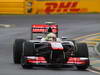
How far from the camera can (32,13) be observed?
137ft

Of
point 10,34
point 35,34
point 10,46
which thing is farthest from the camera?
point 10,34

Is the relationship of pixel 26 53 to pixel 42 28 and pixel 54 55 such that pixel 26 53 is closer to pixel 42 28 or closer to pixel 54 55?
pixel 54 55

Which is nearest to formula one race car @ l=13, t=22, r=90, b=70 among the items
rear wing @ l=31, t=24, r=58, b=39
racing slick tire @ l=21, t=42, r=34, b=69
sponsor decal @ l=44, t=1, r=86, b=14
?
racing slick tire @ l=21, t=42, r=34, b=69

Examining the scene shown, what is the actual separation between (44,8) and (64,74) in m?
26.7

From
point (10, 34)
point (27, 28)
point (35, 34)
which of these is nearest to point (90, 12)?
point (27, 28)

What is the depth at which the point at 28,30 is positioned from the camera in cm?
3256

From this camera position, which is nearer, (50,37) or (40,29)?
(50,37)

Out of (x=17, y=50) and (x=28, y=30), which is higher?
(x=28, y=30)

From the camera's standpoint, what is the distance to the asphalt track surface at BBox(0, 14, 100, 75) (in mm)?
15727

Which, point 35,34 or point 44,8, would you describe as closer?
point 35,34

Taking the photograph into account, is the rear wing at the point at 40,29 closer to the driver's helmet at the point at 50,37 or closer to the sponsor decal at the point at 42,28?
the sponsor decal at the point at 42,28

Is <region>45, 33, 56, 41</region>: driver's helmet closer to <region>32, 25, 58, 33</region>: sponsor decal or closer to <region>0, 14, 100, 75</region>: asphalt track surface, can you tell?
<region>0, 14, 100, 75</region>: asphalt track surface

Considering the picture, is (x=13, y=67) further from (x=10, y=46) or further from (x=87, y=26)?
(x=87, y=26)

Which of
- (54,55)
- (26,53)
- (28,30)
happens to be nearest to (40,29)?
(26,53)
